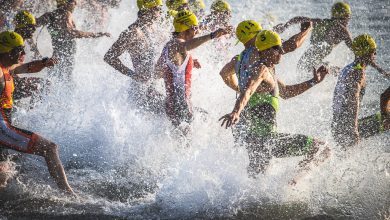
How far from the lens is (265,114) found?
567 centimetres

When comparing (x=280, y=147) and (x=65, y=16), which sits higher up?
(x=65, y=16)

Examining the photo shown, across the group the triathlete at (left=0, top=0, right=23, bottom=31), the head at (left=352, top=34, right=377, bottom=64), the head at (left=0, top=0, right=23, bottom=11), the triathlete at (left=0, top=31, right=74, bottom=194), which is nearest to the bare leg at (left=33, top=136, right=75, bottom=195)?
the triathlete at (left=0, top=31, right=74, bottom=194)

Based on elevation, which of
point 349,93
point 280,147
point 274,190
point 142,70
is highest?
point 142,70

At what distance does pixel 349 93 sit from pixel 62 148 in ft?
14.5

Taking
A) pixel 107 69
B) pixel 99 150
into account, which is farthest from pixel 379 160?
pixel 107 69

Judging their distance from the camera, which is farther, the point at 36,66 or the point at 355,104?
the point at 355,104

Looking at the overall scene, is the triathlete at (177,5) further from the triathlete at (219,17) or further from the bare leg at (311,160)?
the bare leg at (311,160)

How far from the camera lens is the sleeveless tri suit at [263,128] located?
565 cm

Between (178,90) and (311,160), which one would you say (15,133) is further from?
(311,160)

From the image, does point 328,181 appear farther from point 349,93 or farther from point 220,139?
point 220,139

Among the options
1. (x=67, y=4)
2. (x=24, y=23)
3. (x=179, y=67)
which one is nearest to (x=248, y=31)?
(x=179, y=67)

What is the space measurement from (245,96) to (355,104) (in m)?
2.08

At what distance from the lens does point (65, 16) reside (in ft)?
30.0

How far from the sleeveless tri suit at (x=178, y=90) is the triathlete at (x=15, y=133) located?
179 centimetres
